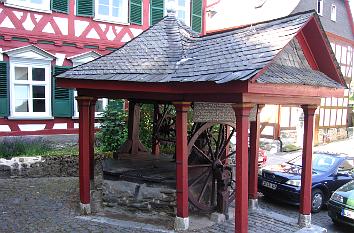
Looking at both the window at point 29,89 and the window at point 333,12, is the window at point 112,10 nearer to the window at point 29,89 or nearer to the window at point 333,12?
the window at point 29,89

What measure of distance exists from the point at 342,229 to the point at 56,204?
21.5 feet

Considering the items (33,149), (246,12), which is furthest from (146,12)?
(246,12)

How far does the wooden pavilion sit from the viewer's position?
5432 mm

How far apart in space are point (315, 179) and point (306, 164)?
303cm

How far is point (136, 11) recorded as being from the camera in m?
14.0

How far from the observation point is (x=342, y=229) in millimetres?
8875

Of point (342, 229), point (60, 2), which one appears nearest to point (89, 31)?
point (60, 2)

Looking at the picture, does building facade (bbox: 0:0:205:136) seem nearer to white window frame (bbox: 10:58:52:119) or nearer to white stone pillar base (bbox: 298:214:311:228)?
white window frame (bbox: 10:58:52:119)

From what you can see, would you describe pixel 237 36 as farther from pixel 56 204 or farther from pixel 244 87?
pixel 56 204

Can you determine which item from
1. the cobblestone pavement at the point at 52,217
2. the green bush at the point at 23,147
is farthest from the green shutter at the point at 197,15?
the cobblestone pavement at the point at 52,217

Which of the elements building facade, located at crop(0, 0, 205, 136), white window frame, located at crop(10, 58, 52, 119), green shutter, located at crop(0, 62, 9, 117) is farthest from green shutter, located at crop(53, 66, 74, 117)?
green shutter, located at crop(0, 62, 9, 117)

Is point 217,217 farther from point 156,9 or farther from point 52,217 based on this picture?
point 156,9

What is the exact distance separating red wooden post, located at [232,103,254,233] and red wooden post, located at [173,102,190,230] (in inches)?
50.6

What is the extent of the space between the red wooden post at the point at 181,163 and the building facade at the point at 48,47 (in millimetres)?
7318
